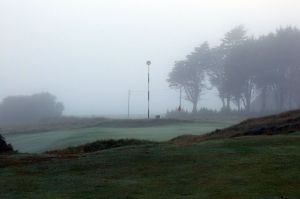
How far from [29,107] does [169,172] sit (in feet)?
274

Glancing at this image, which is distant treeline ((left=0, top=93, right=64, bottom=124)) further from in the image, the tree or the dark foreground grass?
the dark foreground grass

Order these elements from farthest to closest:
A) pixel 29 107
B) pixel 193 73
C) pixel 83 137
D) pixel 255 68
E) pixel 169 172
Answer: pixel 29 107, pixel 193 73, pixel 255 68, pixel 83 137, pixel 169 172

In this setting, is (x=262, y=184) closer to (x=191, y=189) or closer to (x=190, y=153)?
(x=191, y=189)

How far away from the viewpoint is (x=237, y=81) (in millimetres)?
73500

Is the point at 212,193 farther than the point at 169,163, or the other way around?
the point at 169,163

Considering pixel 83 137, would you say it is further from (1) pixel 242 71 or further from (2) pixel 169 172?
(1) pixel 242 71

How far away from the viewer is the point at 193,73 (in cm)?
8675

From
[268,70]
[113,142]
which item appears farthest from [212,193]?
[268,70]

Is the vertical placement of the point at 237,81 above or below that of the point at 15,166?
above

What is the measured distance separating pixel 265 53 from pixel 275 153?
6014 centimetres

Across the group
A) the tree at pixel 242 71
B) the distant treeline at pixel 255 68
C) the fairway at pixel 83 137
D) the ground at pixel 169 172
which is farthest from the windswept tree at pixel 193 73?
the ground at pixel 169 172

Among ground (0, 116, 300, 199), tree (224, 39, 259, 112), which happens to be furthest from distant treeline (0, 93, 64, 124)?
ground (0, 116, 300, 199)

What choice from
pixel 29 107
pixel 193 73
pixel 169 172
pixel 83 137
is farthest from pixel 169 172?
pixel 29 107

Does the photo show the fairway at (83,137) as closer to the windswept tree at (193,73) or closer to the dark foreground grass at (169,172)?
the dark foreground grass at (169,172)
